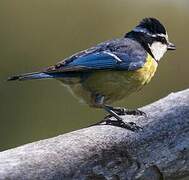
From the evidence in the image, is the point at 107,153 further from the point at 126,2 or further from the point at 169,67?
the point at 126,2

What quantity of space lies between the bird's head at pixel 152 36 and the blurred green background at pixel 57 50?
2575 mm

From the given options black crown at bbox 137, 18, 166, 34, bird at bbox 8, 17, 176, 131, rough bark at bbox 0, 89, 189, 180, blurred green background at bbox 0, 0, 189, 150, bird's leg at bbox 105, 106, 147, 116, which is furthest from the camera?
blurred green background at bbox 0, 0, 189, 150

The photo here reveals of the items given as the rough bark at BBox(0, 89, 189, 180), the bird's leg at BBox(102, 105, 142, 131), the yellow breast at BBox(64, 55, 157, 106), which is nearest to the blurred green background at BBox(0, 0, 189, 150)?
the yellow breast at BBox(64, 55, 157, 106)

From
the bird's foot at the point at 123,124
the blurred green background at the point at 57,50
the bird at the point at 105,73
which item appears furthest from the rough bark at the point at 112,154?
the blurred green background at the point at 57,50

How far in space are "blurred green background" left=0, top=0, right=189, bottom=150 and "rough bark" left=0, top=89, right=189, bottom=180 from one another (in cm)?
367

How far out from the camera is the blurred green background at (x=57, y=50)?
7883mm

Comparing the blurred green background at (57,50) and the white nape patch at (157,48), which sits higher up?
the white nape patch at (157,48)

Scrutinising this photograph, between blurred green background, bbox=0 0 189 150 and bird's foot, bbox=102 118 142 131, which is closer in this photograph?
bird's foot, bbox=102 118 142 131

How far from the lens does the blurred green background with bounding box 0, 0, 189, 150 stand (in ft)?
25.9

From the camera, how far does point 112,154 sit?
3.76 metres

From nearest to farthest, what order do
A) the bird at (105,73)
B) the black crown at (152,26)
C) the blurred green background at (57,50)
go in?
the bird at (105,73)
the black crown at (152,26)
the blurred green background at (57,50)

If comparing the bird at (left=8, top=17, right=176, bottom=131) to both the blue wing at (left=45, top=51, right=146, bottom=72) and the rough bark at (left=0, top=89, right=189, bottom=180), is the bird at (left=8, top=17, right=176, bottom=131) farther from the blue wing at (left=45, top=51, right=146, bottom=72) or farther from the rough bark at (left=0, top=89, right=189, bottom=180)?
the rough bark at (left=0, top=89, right=189, bottom=180)

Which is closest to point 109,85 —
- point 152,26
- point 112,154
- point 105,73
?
point 105,73

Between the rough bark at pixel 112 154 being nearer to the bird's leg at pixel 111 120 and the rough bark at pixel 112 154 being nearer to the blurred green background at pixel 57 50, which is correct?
the bird's leg at pixel 111 120
